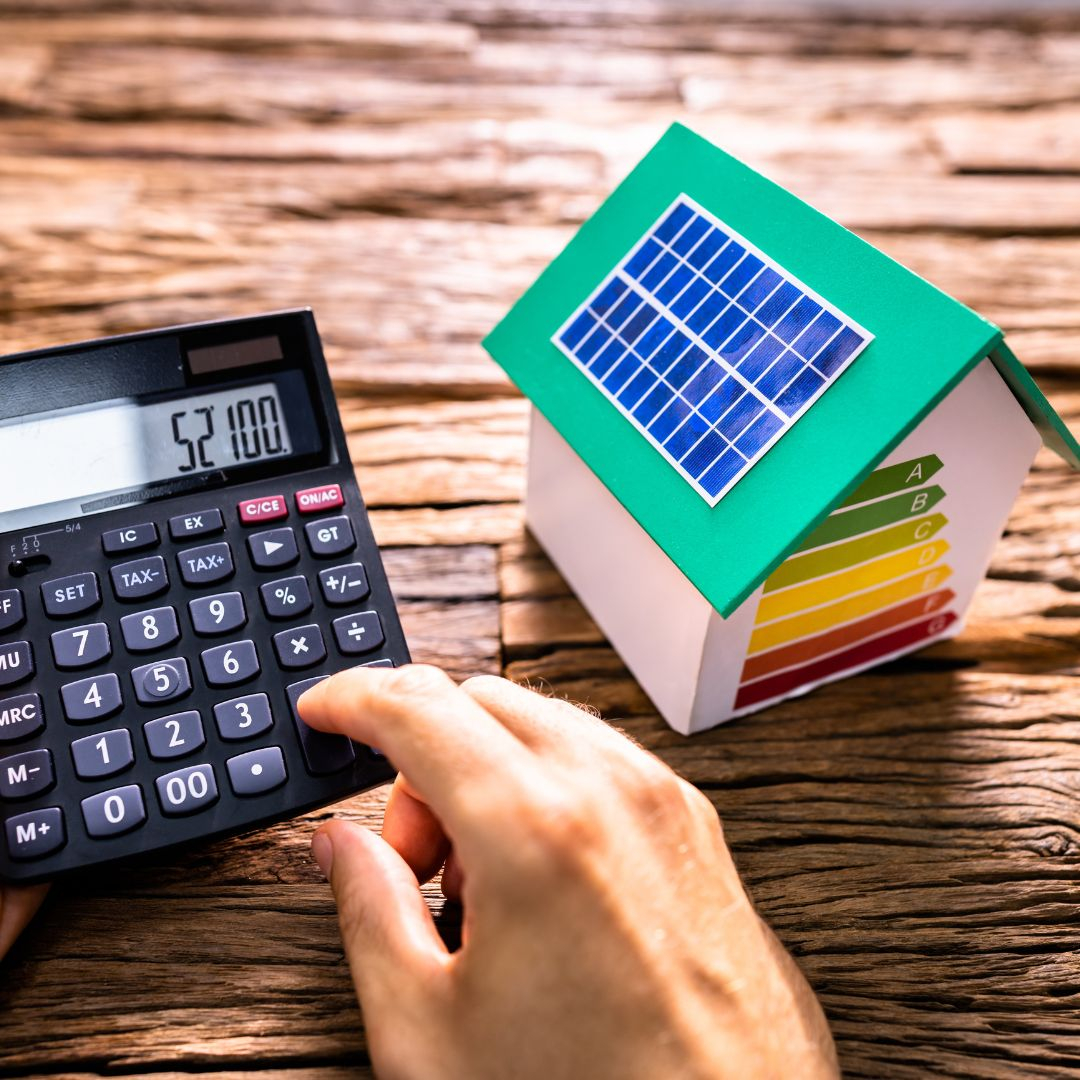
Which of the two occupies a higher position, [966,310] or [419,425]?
[966,310]

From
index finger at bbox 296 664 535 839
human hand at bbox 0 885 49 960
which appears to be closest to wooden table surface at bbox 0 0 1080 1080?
human hand at bbox 0 885 49 960

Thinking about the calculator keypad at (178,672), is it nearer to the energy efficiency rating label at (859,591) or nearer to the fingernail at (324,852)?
the fingernail at (324,852)

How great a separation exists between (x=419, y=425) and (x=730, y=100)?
24.3 inches

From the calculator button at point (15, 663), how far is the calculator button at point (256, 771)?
0.37ft

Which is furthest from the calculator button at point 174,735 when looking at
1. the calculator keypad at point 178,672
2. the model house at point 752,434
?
the model house at point 752,434

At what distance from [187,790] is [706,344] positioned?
0.35 metres

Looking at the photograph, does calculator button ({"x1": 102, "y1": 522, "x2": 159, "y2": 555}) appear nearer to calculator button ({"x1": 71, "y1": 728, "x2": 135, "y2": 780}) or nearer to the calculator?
the calculator

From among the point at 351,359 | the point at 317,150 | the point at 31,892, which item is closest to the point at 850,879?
the point at 31,892

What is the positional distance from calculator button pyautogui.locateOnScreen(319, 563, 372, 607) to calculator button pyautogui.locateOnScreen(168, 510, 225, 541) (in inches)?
2.6

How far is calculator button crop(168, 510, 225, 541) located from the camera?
59cm

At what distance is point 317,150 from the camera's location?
1.04m

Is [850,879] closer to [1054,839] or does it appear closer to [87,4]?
[1054,839]

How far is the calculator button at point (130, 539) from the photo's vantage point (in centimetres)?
58

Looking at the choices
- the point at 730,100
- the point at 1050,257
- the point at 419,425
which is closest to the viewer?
the point at 419,425
